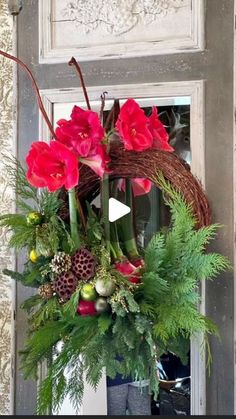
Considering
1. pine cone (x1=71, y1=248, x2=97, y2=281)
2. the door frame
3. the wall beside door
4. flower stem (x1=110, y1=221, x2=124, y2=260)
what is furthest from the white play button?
the wall beside door

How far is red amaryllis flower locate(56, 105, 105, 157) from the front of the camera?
3.57ft

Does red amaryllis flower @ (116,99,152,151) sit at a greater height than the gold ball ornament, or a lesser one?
greater

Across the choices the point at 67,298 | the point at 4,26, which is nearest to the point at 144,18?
the point at 4,26

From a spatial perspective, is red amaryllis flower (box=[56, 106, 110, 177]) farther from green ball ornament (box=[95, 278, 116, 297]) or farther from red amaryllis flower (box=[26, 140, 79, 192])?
green ball ornament (box=[95, 278, 116, 297])

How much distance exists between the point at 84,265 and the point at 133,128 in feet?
1.03

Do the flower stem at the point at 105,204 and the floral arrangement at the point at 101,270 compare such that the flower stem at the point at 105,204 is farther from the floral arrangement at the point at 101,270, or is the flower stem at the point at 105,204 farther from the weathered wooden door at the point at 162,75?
the weathered wooden door at the point at 162,75

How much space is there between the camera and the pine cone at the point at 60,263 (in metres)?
1.12

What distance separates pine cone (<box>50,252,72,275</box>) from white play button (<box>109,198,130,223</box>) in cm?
15

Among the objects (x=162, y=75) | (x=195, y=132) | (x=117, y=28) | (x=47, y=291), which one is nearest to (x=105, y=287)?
(x=47, y=291)

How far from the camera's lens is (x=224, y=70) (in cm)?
135

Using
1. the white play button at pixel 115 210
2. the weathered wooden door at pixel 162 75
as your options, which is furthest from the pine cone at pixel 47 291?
the weathered wooden door at pixel 162 75

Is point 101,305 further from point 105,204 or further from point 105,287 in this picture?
point 105,204

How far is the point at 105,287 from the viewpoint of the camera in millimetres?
1079

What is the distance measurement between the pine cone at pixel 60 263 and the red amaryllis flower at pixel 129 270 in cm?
11
